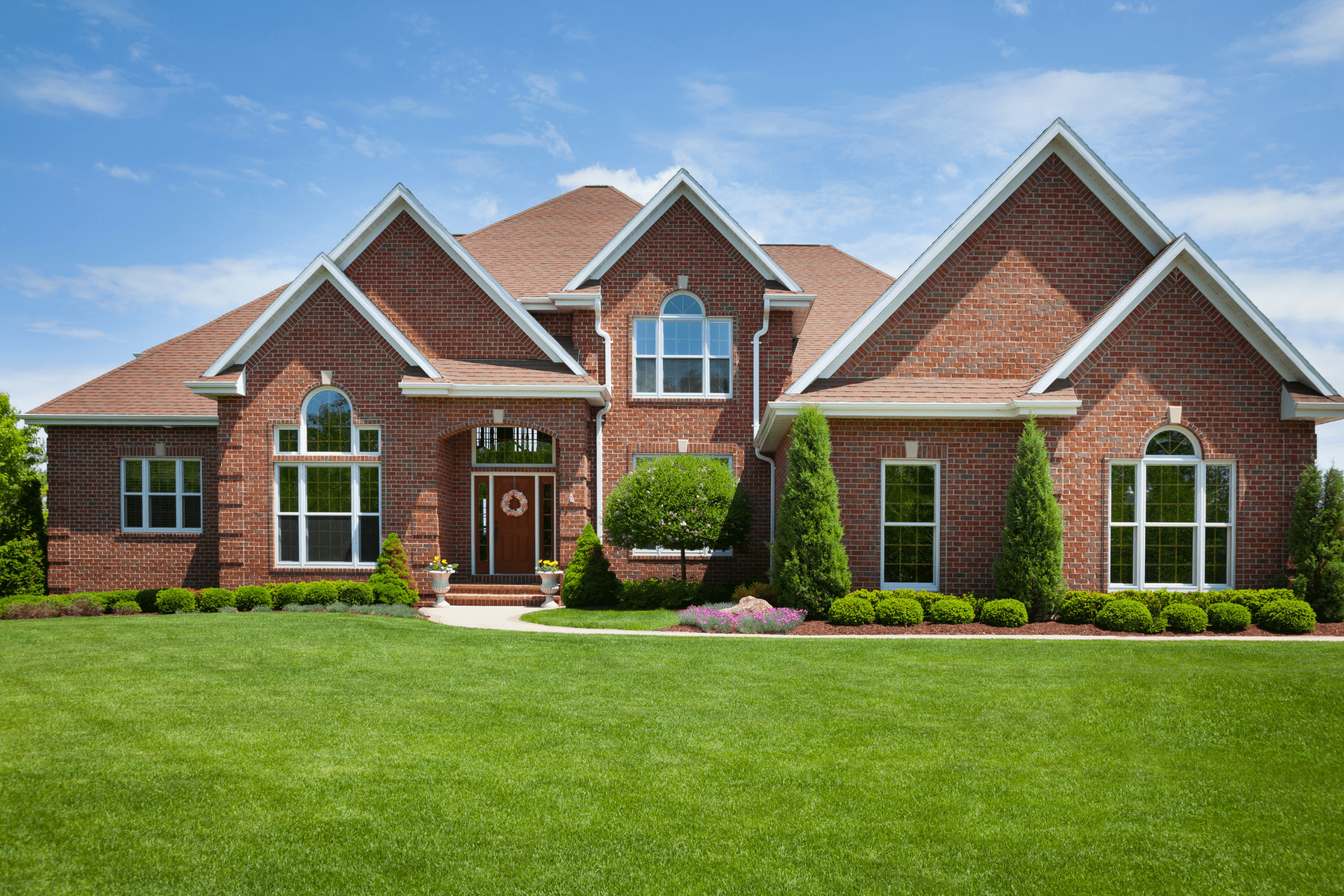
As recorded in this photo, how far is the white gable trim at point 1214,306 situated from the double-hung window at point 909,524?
2.43 metres

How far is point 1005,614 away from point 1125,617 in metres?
1.82

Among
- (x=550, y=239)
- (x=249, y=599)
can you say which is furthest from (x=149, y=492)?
(x=550, y=239)

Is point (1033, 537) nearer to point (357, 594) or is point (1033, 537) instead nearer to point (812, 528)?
point (812, 528)

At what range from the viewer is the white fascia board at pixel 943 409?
1381 cm

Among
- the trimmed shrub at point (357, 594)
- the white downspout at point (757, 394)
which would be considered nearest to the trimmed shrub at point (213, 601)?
the trimmed shrub at point (357, 594)

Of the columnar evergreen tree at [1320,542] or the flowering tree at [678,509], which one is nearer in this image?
the columnar evergreen tree at [1320,542]

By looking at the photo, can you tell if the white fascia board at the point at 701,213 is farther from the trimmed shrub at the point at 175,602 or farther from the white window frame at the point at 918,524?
the trimmed shrub at the point at 175,602

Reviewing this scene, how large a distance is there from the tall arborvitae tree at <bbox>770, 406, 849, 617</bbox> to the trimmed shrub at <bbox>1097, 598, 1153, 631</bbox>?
13.1 feet

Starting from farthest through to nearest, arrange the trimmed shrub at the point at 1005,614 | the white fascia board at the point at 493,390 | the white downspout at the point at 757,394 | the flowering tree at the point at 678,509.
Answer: the white downspout at the point at 757,394, the white fascia board at the point at 493,390, the flowering tree at the point at 678,509, the trimmed shrub at the point at 1005,614

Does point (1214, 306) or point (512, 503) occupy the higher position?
point (1214, 306)

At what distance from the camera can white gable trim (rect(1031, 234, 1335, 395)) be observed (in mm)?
13961

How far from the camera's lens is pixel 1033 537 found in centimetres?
1348

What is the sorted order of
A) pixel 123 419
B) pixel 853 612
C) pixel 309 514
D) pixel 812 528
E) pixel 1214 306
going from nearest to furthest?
pixel 853 612
pixel 812 528
pixel 1214 306
pixel 309 514
pixel 123 419

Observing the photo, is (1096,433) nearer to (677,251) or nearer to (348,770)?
(677,251)
